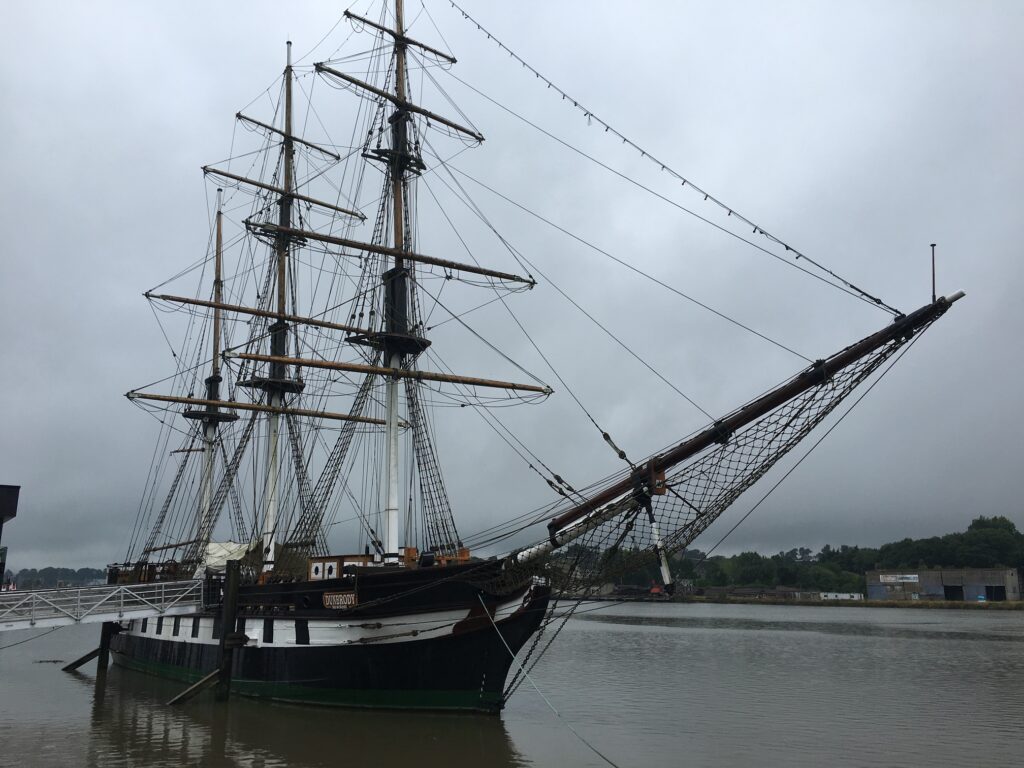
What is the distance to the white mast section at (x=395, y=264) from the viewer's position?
22.4m

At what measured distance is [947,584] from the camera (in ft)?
330

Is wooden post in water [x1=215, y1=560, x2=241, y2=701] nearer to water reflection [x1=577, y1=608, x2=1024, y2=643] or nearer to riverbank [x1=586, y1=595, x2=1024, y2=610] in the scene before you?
water reflection [x1=577, y1=608, x2=1024, y2=643]

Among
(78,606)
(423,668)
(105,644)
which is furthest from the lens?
(105,644)

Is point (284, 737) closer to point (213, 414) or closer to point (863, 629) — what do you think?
point (213, 414)

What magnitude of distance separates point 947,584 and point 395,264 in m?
97.6

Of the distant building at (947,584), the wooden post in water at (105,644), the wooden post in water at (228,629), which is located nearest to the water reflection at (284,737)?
the wooden post in water at (228,629)

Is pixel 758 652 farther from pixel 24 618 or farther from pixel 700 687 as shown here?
pixel 24 618

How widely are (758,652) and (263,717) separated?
29.2m

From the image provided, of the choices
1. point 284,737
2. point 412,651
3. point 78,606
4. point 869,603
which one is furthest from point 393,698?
point 869,603

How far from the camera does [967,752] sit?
1791 centimetres

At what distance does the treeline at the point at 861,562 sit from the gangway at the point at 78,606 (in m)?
67.1

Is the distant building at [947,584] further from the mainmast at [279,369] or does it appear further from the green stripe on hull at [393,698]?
the green stripe on hull at [393,698]

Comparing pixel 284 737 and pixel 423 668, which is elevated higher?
pixel 423 668

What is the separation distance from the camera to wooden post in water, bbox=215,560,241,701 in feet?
74.1
